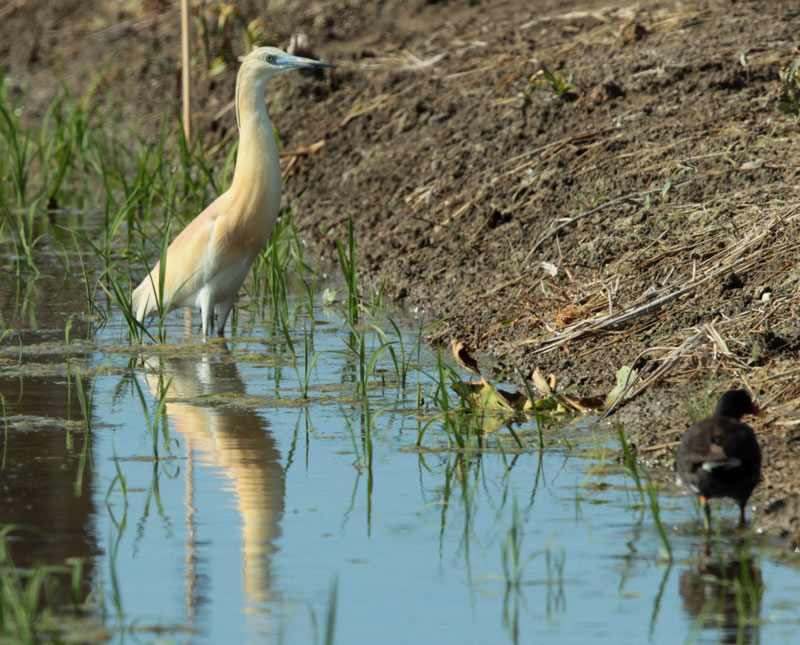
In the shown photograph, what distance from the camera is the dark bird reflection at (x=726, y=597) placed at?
3691 mm

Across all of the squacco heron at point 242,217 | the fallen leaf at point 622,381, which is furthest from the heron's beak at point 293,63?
the fallen leaf at point 622,381

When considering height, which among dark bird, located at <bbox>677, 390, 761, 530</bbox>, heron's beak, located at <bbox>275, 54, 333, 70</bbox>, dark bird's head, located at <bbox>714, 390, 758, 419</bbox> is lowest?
dark bird, located at <bbox>677, 390, 761, 530</bbox>

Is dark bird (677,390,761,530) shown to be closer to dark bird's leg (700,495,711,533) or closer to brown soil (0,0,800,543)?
dark bird's leg (700,495,711,533)

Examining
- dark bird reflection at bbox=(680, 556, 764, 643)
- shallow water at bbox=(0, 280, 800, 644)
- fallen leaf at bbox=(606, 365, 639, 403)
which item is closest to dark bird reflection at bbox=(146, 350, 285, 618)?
shallow water at bbox=(0, 280, 800, 644)

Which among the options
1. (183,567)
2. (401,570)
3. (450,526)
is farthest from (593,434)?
(183,567)

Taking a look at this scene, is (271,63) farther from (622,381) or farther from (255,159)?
(622,381)

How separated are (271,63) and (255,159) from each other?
604mm

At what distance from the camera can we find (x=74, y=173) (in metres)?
14.1

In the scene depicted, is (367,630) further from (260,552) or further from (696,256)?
(696,256)

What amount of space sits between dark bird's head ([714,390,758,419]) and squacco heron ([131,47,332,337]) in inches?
145

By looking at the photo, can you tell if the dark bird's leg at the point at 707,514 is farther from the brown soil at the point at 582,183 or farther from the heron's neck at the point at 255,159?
the heron's neck at the point at 255,159

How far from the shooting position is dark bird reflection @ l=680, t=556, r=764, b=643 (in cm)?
369

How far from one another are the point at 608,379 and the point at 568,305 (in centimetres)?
90

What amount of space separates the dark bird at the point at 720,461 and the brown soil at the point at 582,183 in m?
0.20
